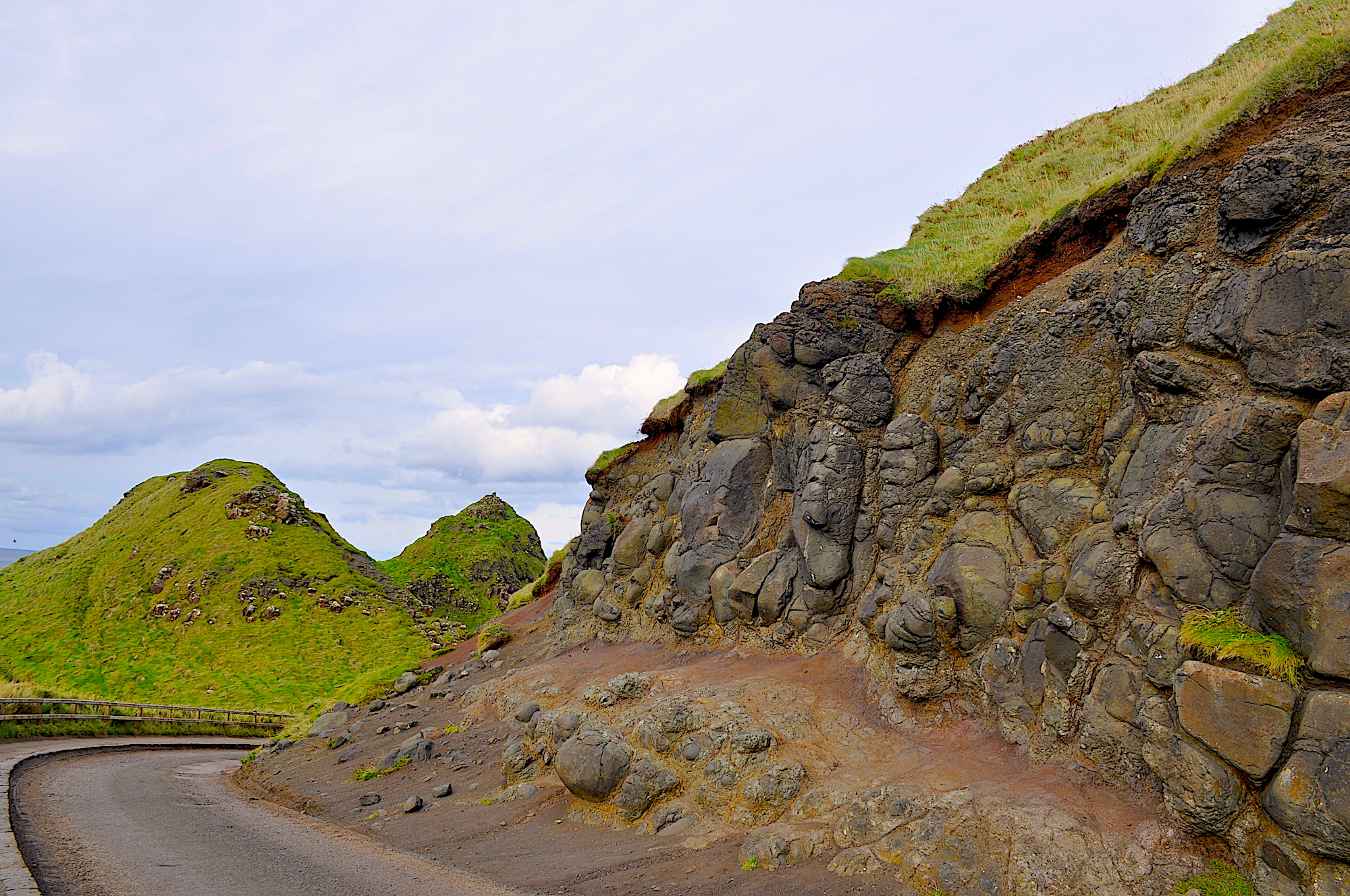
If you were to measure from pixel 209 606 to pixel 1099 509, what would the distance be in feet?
187

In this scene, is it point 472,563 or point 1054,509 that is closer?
point 1054,509

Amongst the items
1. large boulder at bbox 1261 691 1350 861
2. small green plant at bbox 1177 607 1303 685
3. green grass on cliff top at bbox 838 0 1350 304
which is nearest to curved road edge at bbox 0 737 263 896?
large boulder at bbox 1261 691 1350 861

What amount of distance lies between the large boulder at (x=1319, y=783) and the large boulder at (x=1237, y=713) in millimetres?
189

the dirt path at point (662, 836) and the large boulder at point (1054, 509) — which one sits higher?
the large boulder at point (1054, 509)

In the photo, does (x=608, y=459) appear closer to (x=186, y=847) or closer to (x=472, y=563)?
(x=186, y=847)

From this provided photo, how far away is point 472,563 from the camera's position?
65.2 metres

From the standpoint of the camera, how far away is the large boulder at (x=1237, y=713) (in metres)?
8.45

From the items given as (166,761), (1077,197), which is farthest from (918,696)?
(166,761)

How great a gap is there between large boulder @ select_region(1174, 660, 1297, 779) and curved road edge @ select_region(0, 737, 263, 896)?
16.7 meters

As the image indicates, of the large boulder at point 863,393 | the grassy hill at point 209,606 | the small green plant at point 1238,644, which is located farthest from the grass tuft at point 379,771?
the small green plant at point 1238,644

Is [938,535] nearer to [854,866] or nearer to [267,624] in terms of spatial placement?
[854,866]

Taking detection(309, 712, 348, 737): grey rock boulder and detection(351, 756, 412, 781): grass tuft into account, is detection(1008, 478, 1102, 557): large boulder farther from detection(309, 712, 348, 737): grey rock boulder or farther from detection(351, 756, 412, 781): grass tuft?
detection(309, 712, 348, 737): grey rock boulder

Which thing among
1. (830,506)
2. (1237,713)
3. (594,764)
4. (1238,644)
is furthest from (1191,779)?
(594,764)

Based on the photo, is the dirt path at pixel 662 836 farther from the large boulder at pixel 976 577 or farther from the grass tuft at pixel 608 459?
the grass tuft at pixel 608 459
